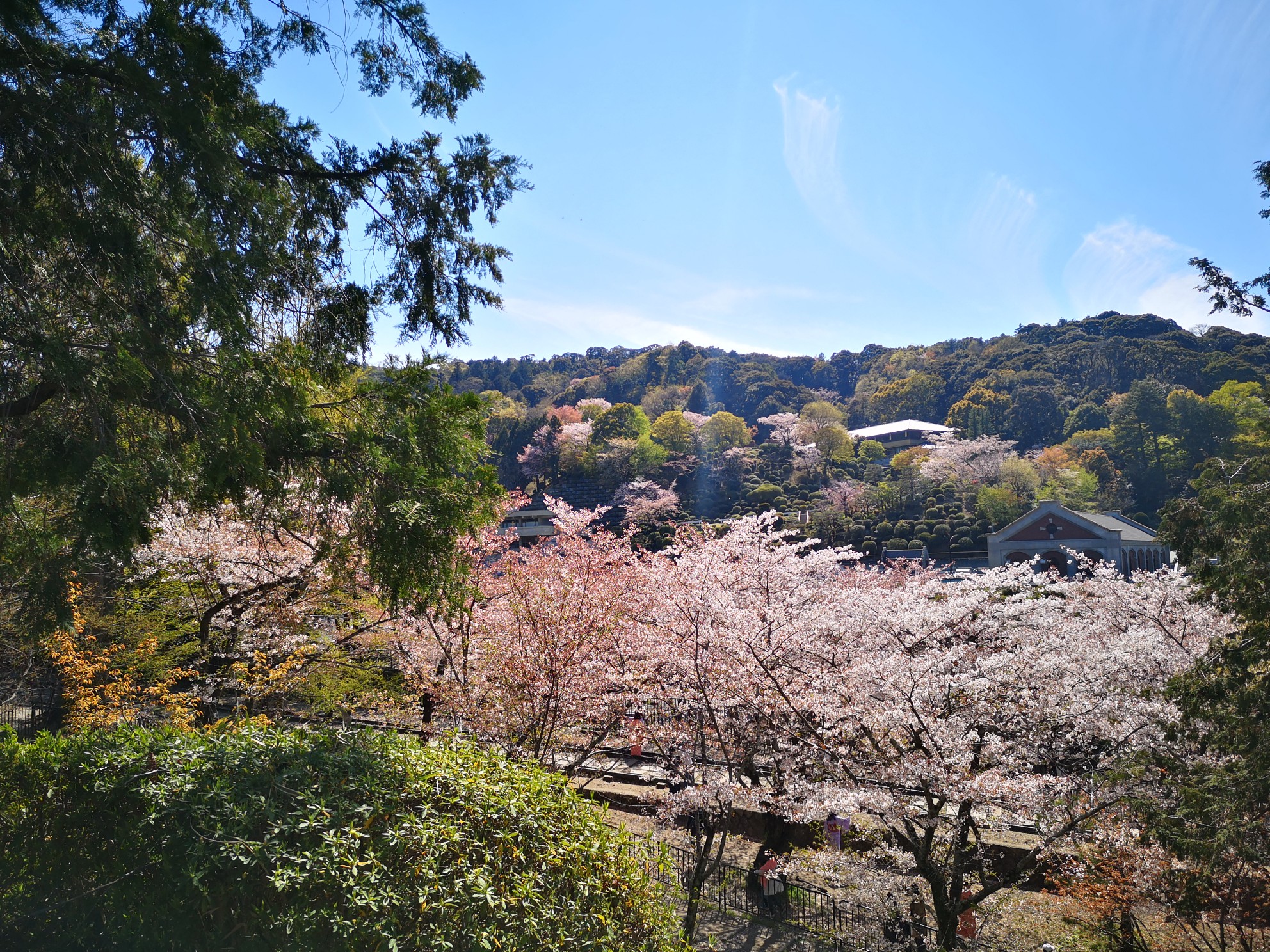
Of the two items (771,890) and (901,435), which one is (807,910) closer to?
(771,890)

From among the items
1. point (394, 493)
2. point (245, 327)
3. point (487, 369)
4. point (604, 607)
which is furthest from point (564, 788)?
point (487, 369)

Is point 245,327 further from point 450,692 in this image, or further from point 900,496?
point 900,496

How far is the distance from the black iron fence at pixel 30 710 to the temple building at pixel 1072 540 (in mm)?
32846

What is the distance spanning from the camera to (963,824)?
7926 millimetres

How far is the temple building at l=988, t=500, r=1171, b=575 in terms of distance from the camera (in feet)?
107

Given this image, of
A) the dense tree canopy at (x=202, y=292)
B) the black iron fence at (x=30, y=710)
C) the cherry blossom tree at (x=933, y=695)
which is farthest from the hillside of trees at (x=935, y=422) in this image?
the black iron fence at (x=30, y=710)

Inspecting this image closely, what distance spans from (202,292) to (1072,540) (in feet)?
119

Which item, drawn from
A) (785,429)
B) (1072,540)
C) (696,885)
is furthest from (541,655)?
(785,429)

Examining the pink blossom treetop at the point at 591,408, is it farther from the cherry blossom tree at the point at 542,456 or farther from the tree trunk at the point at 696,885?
the tree trunk at the point at 696,885

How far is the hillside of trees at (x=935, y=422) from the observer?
43.2 meters

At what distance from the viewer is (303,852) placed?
11.7 feet

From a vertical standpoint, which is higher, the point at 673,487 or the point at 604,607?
the point at 673,487

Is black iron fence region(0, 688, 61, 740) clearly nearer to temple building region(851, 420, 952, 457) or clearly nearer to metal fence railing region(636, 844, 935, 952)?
metal fence railing region(636, 844, 935, 952)

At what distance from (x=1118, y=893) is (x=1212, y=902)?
0.84 meters
